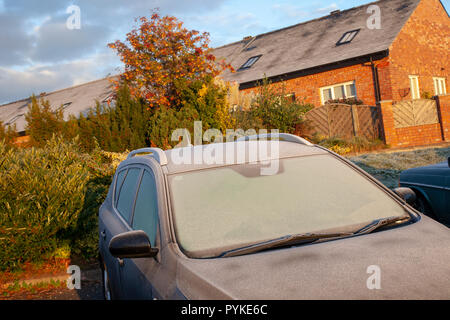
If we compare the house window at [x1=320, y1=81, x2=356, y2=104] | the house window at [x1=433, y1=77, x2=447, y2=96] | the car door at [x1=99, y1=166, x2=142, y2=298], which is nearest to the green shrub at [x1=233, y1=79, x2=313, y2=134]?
the house window at [x1=320, y1=81, x2=356, y2=104]

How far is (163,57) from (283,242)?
15.7 m

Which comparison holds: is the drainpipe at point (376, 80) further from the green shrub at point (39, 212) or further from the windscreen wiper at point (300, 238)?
the windscreen wiper at point (300, 238)

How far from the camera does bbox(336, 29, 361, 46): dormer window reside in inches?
962

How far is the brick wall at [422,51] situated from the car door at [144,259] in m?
21.1

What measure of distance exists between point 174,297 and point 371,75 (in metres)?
22.5

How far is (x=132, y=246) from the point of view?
2596 mm

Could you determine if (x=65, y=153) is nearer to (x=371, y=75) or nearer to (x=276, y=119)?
(x=276, y=119)

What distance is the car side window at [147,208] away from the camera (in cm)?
300

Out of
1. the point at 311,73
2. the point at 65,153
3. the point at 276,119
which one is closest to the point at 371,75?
the point at 311,73

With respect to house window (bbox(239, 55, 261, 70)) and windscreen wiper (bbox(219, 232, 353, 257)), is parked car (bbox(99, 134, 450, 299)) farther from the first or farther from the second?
house window (bbox(239, 55, 261, 70))

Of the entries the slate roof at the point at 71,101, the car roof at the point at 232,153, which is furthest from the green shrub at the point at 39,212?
the slate roof at the point at 71,101

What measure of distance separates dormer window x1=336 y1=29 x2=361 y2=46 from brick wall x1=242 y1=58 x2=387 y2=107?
74.9 inches

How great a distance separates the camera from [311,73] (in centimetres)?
2484

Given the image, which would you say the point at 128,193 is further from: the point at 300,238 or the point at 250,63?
the point at 250,63
